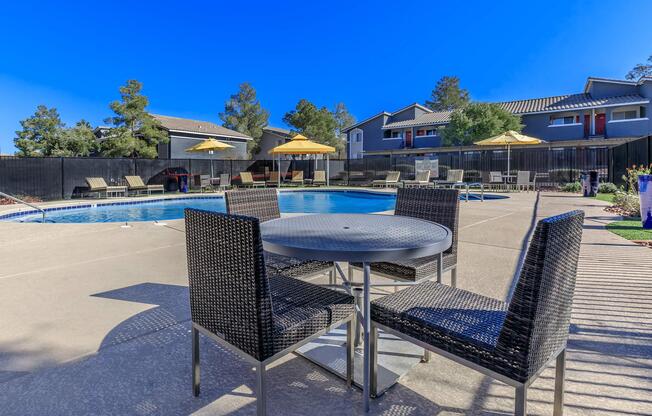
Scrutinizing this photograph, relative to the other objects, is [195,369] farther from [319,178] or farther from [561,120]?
[561,120]

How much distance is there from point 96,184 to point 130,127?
715 cm

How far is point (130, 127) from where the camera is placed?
19750 millimetres

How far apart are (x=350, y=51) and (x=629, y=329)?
1364 inches

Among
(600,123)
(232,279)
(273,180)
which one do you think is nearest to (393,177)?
(273,180)

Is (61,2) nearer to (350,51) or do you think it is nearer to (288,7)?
(288,7)

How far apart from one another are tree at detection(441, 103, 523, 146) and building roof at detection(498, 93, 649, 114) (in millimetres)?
1449

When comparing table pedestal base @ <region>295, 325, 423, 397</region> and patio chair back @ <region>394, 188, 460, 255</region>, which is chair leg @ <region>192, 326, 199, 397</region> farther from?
patio chair back @ <region>394, 188, 460, 255</region>

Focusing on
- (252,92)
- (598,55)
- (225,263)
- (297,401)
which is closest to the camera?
(225,263)

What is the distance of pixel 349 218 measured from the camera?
250cm

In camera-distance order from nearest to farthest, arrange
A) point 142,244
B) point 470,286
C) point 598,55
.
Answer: point 470,286, point 142,244, point 598,55

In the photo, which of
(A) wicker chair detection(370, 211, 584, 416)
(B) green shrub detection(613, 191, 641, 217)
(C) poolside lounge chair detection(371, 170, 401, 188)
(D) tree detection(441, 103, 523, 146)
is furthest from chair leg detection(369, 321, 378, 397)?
(D) tree detection(441, 103, 523, 146)

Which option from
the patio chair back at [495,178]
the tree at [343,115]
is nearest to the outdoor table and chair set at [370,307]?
the patio chair back at [495,178]

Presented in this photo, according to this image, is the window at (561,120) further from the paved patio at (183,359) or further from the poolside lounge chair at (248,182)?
the paved patio at (183,359)

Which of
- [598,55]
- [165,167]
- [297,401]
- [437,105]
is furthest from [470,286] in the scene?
[437,105]
